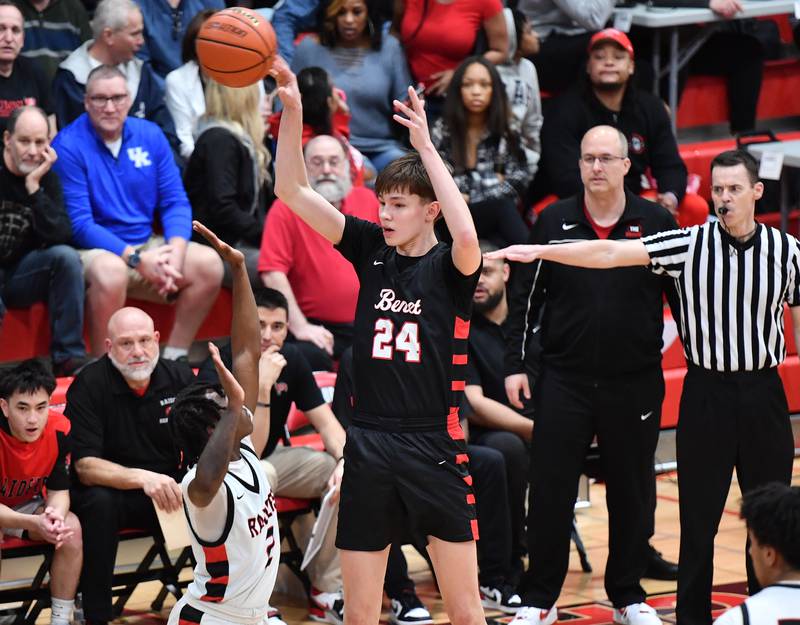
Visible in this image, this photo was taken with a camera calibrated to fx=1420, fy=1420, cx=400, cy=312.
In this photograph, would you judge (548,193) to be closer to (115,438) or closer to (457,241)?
(115,438)

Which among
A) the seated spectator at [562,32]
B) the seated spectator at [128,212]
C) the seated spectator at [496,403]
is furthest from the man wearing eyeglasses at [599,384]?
the seated spectator at [562,32]

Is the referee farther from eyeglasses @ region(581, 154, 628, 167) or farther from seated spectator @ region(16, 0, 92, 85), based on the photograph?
seated spectator @ region(16, 0, 92, 85)

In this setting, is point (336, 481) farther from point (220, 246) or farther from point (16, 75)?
point (16, 75)

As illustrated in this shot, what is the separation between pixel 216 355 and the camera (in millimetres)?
4348

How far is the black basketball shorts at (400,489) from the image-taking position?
4707 mm

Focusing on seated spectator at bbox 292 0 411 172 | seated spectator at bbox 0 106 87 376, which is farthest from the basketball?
seated spectator at bbox 292 0 411 172

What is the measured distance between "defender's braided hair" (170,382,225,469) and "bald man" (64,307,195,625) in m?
1.83

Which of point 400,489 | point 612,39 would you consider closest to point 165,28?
point 612,39

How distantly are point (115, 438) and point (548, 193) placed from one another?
162 inches

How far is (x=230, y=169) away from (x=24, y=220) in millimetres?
1336

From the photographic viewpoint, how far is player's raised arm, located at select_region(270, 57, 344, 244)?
4754mm

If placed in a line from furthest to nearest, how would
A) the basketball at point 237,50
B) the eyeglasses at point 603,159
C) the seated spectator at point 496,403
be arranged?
the seated spectator at point 496,403 → the eyeglasses at point 603,159 → the basketball at point 237,50

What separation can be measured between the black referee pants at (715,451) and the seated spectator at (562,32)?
4.35m

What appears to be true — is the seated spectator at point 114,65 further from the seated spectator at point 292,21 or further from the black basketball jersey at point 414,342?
the black basketball jersey at point 414,342
